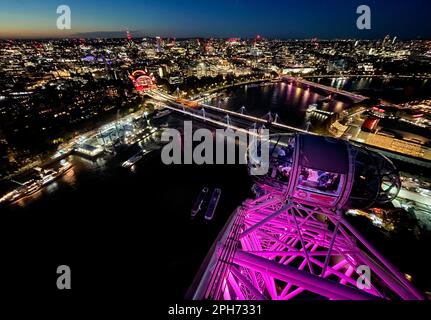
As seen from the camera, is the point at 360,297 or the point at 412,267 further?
the point at 412,267

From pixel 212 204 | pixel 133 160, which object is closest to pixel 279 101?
pixel 133 160

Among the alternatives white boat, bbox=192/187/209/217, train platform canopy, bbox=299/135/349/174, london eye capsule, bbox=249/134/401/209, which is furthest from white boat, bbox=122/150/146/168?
train platform canopy, bbox=299/135/349/174

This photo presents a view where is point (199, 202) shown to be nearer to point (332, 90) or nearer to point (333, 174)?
point (333, 174)

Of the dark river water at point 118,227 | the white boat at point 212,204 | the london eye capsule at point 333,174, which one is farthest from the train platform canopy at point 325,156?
the white boat at point 212,204

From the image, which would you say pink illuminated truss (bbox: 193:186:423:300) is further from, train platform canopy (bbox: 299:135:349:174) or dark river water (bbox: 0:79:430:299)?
dark river water (bbox: 0:79:430:299)

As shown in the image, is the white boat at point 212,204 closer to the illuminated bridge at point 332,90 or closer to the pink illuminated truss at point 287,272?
the pink illuminated truss at point 287,272

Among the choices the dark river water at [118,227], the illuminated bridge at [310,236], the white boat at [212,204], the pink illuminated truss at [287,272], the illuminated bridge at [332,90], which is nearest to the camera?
the pink illuminated truss at [287,272]
